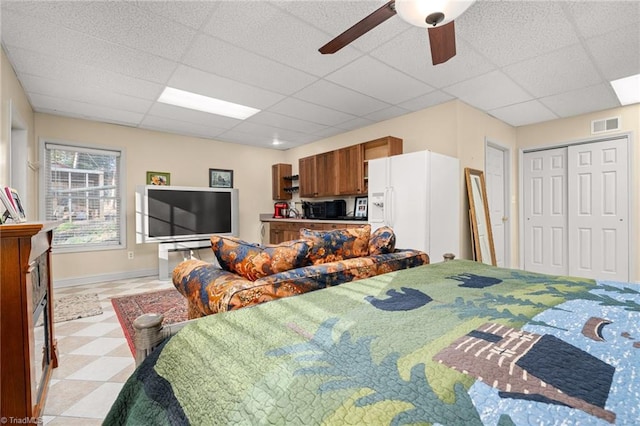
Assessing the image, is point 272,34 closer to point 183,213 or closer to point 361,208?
point 361,208

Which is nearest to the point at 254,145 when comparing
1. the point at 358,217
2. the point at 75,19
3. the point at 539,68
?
the point at 358,217

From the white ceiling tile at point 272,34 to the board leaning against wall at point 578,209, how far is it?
387 centimetres

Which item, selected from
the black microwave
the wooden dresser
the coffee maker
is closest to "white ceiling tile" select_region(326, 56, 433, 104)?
the black microwave

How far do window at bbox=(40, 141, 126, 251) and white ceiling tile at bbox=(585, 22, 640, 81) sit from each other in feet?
20.1

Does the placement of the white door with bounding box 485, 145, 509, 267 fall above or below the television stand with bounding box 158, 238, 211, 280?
above

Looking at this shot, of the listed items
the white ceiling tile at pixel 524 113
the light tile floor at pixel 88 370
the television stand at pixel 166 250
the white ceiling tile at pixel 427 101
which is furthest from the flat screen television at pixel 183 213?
the white ceiling tile at pixel 524 113

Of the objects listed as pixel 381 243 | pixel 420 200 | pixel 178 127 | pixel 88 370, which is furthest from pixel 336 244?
pixel 178 127

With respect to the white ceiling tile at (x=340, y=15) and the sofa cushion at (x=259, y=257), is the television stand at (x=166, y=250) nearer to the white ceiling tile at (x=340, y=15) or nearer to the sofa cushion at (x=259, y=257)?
the sofa cushion at (x=259, y=257)

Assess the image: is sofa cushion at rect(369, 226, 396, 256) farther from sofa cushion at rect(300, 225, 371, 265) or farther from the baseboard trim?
the baseboard trim

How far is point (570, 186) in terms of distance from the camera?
4430 mm

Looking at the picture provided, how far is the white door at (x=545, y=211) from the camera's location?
14.9 feet

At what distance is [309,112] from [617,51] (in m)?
3.26

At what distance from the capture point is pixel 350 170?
4.88 meters

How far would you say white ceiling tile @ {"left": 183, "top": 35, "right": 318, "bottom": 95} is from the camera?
2.59 metres
